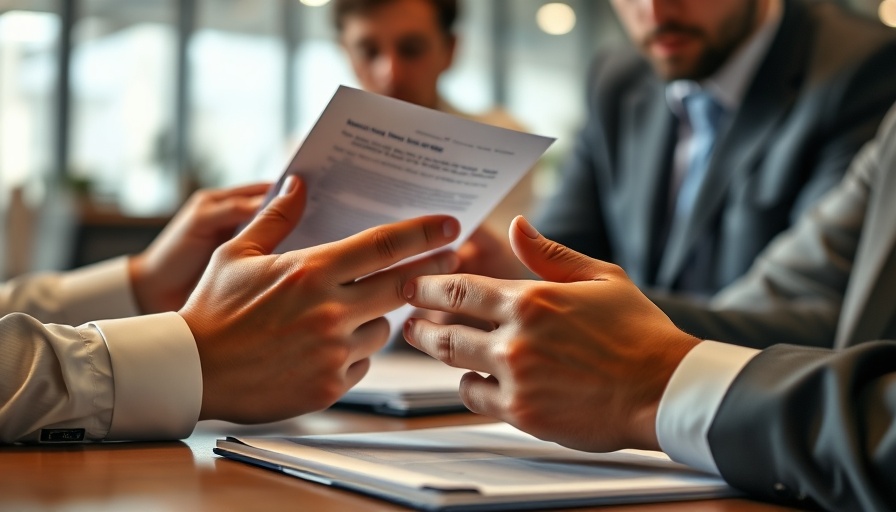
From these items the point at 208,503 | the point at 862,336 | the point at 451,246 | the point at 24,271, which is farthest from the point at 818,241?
the point at 24,271

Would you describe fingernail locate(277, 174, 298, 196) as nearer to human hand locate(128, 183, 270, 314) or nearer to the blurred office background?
human hand locate(128, 183, 270, 314)

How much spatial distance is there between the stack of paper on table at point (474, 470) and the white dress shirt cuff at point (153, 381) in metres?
0.07

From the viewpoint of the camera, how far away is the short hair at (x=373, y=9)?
2686 millimetres

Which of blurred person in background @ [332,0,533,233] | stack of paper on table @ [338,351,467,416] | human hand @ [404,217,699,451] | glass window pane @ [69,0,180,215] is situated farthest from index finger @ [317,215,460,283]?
glass window pane @ [69,0,180,215]

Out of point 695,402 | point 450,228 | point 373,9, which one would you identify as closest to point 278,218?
point 450,228

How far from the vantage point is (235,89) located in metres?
6.52

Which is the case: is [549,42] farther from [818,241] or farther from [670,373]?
[670,373]

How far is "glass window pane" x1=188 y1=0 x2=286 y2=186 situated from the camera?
635 cm

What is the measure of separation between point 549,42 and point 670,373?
25.4ft

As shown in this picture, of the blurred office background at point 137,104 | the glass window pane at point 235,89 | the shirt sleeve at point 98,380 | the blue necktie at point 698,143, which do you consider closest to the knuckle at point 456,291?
the shirt sleeve at point 98,380

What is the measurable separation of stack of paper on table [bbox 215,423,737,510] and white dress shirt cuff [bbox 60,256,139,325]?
0.62m

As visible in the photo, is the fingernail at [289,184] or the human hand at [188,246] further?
the human hand at [188,246]

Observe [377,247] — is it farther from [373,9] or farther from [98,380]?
[373,9]

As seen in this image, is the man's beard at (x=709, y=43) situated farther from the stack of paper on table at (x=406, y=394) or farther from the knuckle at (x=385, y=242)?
the knuckle at (x=385, y=242)
